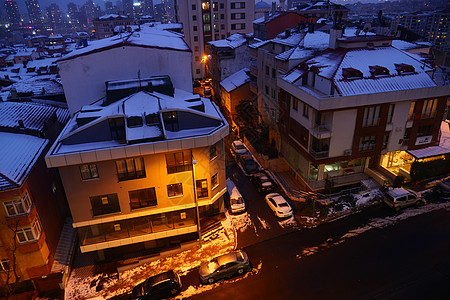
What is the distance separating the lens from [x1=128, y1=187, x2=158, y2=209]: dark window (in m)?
25.3

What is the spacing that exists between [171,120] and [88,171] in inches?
311

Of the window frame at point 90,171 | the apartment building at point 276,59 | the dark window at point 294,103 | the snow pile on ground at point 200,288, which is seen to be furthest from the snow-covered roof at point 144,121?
the apartment building at point 276,59

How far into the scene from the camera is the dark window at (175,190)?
2588cm

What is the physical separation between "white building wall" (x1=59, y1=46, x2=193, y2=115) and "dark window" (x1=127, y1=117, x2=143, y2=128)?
10.8 metres

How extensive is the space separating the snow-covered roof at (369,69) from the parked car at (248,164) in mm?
12880

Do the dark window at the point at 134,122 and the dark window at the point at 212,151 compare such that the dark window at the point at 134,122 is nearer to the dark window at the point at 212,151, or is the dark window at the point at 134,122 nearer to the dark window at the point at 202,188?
the dark window at the point at 212,151

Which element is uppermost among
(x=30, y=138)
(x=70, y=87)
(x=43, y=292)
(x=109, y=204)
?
(x=70, y=87)

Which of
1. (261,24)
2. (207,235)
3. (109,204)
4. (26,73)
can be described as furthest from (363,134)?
(26,73)

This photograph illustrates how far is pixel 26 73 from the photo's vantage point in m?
74.8

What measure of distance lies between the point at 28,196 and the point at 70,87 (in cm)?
1411

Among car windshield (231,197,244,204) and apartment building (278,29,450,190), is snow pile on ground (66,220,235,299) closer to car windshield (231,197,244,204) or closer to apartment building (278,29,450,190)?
car windshield (231,197,244,204)

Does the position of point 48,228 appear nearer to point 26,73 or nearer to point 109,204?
point 109,204

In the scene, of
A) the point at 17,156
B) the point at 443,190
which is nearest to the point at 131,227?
the point at 17,156

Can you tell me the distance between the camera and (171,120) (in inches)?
1007
